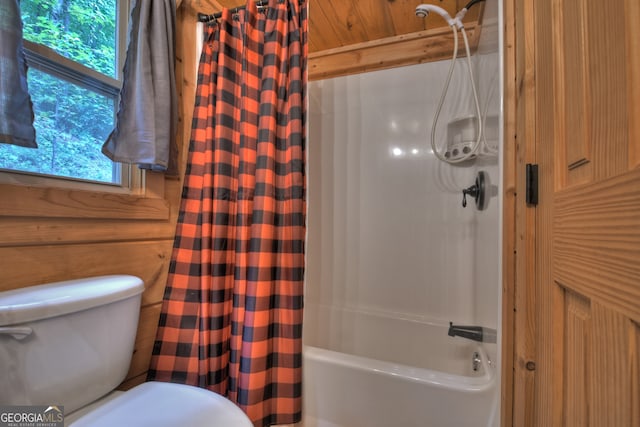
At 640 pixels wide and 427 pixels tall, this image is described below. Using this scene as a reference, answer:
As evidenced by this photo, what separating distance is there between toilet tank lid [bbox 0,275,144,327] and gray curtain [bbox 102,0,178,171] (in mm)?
417

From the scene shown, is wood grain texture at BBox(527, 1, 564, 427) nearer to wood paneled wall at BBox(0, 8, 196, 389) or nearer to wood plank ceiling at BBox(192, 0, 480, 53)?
wood plank ceiling at BBox(192, 0, 480, 53)

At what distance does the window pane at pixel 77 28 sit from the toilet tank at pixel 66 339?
743mm

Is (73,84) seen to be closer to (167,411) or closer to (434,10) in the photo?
(167,411)

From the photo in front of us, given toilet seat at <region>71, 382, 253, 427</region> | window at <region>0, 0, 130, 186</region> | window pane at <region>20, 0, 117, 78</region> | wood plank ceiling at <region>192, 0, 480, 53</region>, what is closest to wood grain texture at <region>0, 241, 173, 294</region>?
window at <region>0, 0, 130, 186</region>

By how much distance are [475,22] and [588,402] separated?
1734 mm

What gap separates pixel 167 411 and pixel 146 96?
3.29 feet

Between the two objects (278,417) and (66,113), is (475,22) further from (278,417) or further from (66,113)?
(278,417)

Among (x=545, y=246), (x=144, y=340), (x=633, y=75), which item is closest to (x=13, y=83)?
(x=144, y=340)

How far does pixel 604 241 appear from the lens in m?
0.33

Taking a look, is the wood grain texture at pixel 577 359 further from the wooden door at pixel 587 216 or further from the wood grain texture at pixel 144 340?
the wood grain texture at pixel 144 340

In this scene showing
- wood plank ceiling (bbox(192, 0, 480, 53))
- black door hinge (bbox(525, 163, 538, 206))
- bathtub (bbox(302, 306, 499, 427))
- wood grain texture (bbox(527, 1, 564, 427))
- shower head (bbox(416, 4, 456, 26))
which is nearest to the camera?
wood grain texture (bbox(527, 1, 564, 427))

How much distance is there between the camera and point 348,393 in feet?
3.35

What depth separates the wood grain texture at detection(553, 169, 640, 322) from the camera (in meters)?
0.29

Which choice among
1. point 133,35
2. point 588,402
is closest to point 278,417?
point 588,402
